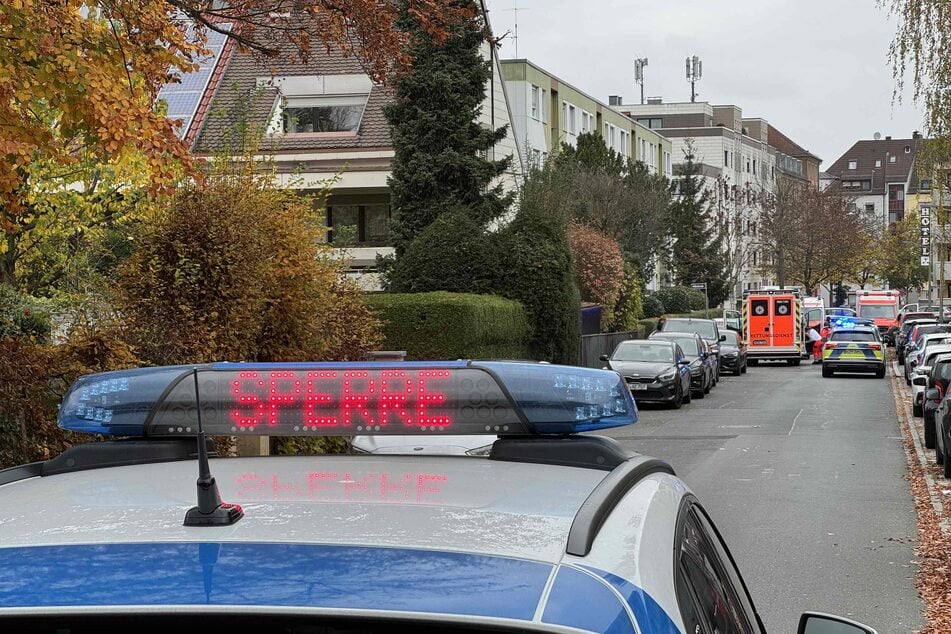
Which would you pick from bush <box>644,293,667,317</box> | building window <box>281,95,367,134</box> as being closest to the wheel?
building window <box>281,95,367,134</box>

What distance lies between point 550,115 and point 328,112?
21.5 m

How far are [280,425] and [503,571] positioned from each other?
129 centimetres

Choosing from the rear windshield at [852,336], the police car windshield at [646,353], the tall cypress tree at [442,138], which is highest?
the tall cypress tree at [442,138]

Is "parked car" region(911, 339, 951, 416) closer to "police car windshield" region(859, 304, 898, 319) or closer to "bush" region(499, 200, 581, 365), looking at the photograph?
"bush" region(499, 200, 581, 365)

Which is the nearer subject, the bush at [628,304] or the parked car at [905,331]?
the bush at [628,304]

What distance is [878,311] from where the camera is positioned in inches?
3024

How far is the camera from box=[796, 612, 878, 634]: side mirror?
3.13 m

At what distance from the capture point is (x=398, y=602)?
1.80 m

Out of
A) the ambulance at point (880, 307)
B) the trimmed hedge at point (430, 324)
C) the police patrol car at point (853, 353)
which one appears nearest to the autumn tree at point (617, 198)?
the police patrol car at point (853, 353)

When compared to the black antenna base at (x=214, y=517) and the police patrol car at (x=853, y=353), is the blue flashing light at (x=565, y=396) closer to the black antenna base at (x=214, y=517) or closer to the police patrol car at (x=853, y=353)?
the black antenna base at (x=214, y=517)

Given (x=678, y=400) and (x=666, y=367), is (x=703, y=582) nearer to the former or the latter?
(x=666, y=367)

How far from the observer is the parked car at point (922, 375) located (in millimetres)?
23833

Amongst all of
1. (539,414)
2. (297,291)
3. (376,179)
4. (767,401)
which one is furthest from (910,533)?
(376,179)

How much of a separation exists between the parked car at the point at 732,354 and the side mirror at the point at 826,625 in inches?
1717
